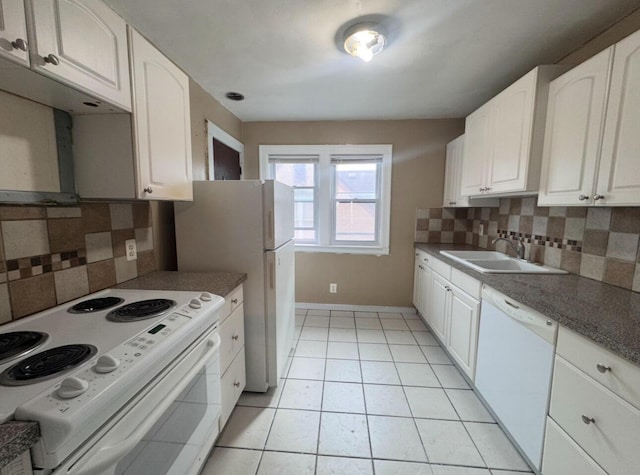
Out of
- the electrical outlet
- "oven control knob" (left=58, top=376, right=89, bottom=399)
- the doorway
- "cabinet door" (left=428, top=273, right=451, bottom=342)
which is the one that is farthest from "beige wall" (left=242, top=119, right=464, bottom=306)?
"oven control knob" (left=58, top=376, right=89, bottom=399)

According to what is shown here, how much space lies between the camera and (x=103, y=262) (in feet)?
4.87

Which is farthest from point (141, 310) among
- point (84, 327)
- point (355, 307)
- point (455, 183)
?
point (455, 183)

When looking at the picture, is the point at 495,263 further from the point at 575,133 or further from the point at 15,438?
the point at 15,438

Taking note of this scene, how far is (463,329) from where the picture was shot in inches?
79.4

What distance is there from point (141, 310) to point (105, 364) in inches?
18.0

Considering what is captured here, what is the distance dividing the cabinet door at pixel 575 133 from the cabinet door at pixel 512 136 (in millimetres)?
101

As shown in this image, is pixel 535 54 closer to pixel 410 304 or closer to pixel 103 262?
pixel 410 304

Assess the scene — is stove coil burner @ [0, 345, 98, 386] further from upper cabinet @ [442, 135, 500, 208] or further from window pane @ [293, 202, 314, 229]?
upper cabinet @ [442, 135, 500, 208]

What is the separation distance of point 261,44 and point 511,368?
240 cm

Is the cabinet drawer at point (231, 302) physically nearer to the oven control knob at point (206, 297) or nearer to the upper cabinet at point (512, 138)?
the oven control knob at point (206, 297)

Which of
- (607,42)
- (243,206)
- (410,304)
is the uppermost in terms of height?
(607,42)

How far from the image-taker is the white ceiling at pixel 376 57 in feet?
4.51

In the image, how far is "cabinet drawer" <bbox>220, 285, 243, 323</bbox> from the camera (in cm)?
151

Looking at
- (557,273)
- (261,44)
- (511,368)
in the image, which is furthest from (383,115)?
(511,368)
